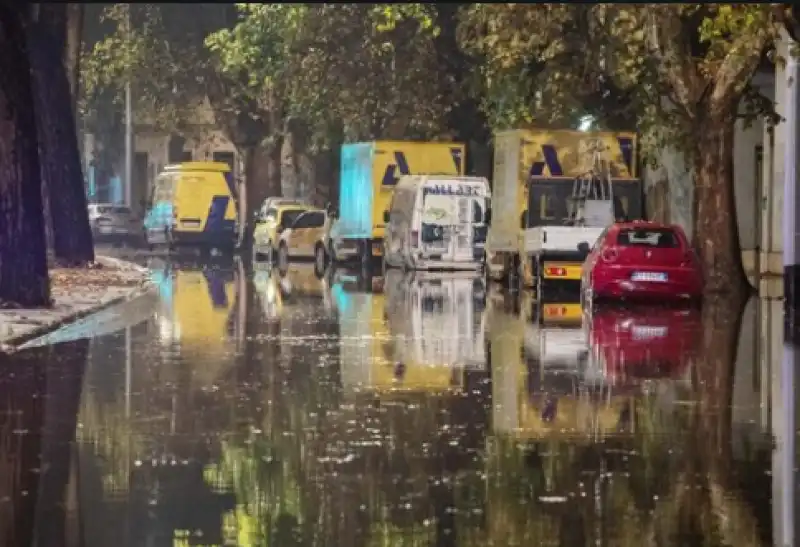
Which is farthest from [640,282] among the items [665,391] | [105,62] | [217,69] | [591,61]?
[217,69]

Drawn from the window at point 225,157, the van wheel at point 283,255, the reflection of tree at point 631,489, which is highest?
the window at point 225,157

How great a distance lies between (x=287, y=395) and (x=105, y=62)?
3570cm

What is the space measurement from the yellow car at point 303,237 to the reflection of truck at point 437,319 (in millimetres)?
10295

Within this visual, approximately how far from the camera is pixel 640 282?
94.2ft

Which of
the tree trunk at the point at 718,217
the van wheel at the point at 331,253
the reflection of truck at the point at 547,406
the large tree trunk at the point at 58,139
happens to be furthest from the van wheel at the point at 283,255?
the reflection of truck at the point at 547,406

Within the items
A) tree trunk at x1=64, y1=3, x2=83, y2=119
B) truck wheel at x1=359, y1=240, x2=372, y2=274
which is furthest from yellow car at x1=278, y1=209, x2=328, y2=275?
tree trunk at x1=64, y1=3, x2=83, y2=119

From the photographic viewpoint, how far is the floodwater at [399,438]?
9.03m

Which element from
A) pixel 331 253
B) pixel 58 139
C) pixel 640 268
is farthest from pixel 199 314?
pixel 331 253

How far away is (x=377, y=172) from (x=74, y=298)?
16531 millimetres

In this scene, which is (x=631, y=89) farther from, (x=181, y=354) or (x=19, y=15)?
(x=181, y=354)

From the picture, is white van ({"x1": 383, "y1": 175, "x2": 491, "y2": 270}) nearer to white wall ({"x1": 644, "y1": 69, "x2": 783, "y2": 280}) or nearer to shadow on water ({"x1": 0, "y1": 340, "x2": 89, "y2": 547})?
white wall ({"x1": 644, "y1": 69, "x2": 783, "y2": 280})

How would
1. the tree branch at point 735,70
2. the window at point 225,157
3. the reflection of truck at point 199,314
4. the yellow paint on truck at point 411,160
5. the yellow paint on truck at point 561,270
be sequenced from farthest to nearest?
the window at point 225,157 → the yellow paint on truck at point 411,160 → the yellow paint on truck at point 561,270 → the tree branch at point 735,70 → the reflection of truck at point 199,314

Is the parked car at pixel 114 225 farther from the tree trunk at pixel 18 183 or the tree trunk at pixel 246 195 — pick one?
the tree trunk at pixel 18 183

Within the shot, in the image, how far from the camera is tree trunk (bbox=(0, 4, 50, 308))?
887 inches
